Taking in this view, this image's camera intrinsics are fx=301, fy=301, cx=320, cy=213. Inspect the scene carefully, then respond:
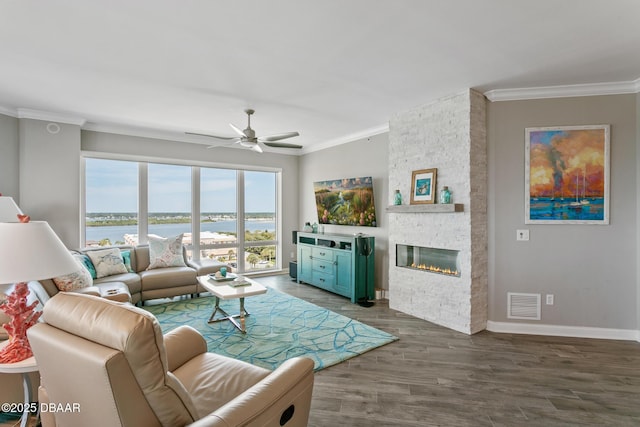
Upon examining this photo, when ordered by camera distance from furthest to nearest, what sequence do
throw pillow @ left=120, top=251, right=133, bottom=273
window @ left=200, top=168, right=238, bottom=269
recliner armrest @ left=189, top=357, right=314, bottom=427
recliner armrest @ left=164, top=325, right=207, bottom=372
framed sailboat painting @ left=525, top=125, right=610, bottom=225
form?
1. window @ left=200, top=168, right=238, bottom=269
2. throw pillow @ left=120, top=251, right=133, bottom=273
3. framed sailboat painting @ left=525, top=125, right=610, bottom=225
4. recliner armrest @ left=164, top=325, right=207, bottom=372
5. recliner armrest @ left=189, top=357, right=314, bottom=427

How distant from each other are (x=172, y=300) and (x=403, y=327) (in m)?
3.53

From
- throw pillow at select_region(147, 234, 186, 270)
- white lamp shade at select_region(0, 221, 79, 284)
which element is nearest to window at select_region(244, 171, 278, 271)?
throw pillow at select_region(147, 234, 186, 270)

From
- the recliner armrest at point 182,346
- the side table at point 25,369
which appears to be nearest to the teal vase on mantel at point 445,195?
the recliner armrest at point 182,346

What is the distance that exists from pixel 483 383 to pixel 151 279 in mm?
4285

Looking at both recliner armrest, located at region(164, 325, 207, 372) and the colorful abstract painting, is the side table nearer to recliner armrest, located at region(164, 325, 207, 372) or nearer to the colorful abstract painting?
recliner armrest, located at region(164, 325, 207, 372)

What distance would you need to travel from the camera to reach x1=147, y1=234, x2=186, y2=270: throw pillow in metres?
4.81

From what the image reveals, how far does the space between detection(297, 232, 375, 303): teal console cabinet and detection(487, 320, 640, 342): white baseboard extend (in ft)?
5.88

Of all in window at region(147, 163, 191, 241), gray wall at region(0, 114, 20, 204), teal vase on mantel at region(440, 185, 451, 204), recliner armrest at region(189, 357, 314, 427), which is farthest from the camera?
window at region(147, 163, 191, 241)

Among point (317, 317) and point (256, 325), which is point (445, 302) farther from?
point (256, 325)

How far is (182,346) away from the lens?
6.19 feet

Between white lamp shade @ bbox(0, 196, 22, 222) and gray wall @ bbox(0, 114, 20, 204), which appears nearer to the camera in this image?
white lamp shade @ bbox(0, 196, 22, 222)

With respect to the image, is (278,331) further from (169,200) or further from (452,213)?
(169,200)

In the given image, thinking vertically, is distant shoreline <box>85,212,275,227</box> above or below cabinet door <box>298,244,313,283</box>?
above

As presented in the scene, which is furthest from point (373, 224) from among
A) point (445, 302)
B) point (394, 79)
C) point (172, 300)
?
point (172, 300)
